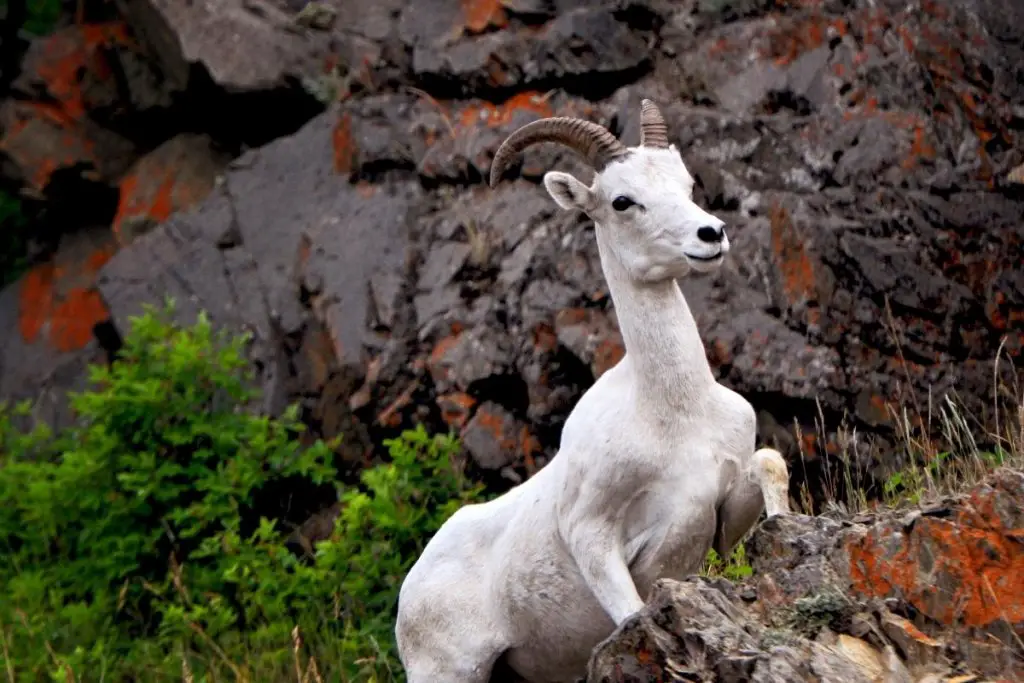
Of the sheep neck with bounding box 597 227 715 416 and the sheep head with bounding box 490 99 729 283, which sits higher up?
the sheep head with bounding box 490 99 729 283

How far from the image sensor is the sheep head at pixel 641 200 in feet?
16.3

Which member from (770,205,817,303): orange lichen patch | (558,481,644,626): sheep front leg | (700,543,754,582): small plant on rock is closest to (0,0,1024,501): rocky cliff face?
(770,205,817,303): orange lichen patch

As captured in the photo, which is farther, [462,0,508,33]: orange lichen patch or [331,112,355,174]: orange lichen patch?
[331,112,355,174]: orange lichen patch

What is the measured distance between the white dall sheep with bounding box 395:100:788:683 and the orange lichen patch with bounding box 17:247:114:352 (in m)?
7.07

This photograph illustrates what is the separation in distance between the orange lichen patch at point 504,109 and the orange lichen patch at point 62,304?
3.70 metres

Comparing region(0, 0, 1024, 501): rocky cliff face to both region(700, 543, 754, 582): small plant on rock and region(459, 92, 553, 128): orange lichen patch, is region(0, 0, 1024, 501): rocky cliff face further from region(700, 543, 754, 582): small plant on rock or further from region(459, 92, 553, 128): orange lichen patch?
region(700, 543, 754, 582): small plant on rock

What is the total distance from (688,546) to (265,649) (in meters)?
3.65

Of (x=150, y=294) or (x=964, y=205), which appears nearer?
(x=964, y=205)

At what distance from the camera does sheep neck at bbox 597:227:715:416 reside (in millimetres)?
4988

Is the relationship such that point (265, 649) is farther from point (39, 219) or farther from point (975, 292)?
point (39, 219)

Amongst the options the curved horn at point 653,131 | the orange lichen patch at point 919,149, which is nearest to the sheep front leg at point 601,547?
the curved horn at point 653,131

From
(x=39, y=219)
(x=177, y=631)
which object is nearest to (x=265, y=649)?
(x=177, y=631)

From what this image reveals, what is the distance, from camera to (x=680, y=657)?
404cm

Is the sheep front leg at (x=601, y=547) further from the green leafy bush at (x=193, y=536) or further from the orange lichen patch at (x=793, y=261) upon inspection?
the orange lichen patch at (x=793, y=261)
